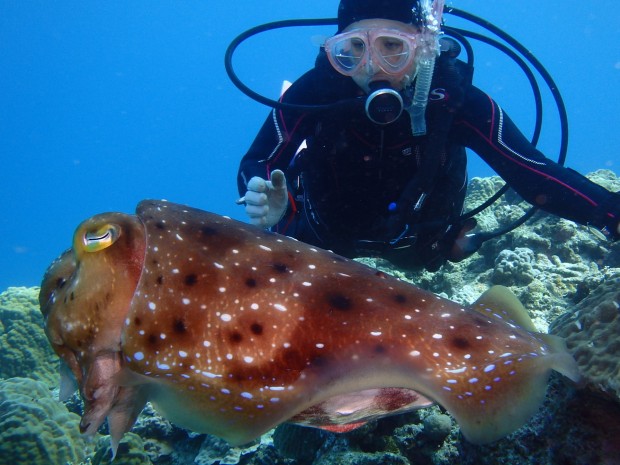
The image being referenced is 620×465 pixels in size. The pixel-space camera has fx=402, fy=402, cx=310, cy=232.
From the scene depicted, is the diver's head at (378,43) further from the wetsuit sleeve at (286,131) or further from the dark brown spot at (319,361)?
the dark brown spot at (319,361)

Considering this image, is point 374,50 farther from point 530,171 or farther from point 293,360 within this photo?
point 293,360

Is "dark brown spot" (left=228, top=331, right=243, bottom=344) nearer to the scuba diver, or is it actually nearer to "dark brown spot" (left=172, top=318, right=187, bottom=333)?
"dark brown spot" (left=172, top=318, right=187, bottom=333)

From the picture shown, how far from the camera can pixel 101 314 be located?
2025 millimetres

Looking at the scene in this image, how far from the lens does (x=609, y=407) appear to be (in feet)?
A: 8.54

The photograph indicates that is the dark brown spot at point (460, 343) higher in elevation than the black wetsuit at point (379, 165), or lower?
lower

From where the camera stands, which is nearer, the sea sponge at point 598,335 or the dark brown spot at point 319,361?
the dark brown spot at point 319,361

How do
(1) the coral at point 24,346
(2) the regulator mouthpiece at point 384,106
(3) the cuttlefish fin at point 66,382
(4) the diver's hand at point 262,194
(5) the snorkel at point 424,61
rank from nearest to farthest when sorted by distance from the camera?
(3) the cuttlefish fin at point 66,382 < (4) the diver's hand at point 262,194 < (2) the regulator mouthpiece at point 384,106 < (5) the snorkel at point 424,61 < (1) the coral at point 24,346

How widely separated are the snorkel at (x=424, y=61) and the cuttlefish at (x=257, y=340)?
117 inches

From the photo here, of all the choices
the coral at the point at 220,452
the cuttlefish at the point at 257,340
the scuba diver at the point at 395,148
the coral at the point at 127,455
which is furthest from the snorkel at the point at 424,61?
the coral at the point at 127,455

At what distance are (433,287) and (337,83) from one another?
432cm

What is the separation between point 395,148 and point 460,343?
142 inches

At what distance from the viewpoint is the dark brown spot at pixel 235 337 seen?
1871 millimetres

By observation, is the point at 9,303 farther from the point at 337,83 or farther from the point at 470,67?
the point at 470,67

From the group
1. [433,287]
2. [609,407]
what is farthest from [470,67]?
[609,407]
